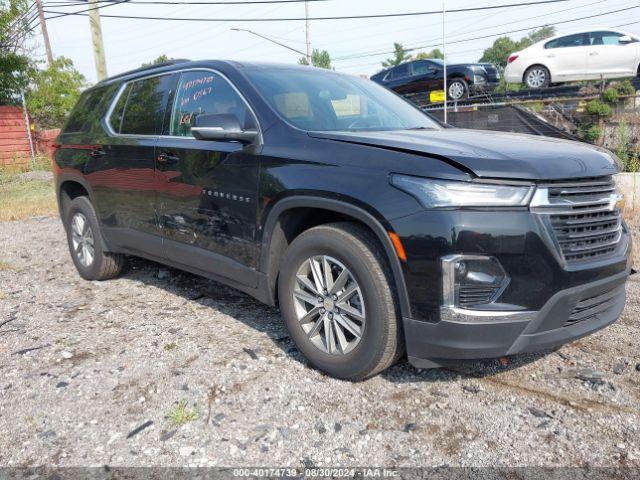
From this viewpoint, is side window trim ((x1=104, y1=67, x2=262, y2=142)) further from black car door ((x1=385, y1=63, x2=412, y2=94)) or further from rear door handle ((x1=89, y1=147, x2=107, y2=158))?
black car door ((x1=385, y1=63, x2=412, y2=94))

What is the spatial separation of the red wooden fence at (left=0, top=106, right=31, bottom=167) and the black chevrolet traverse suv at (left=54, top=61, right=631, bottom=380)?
18.0 m

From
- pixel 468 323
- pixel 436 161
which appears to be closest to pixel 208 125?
pixel 436 161

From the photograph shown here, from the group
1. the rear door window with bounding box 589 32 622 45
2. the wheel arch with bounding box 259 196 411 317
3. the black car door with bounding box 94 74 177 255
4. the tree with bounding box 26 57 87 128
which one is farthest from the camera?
the tree with bounding box 26 57 87 128

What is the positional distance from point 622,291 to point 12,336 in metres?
4.00

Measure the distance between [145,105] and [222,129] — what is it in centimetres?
149

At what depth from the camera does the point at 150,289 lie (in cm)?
514

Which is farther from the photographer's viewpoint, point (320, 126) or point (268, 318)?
point (268, 318)

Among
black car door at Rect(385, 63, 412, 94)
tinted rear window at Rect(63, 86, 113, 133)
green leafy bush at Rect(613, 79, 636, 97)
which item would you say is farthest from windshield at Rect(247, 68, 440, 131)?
black car door at Rect(385, 63, 412, 94)

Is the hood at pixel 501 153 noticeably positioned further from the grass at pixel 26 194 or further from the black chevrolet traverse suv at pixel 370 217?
the grass at pixel 26 194

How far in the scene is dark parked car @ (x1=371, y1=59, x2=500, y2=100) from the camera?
17.4 metres

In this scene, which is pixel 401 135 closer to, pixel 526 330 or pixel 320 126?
pixel 320 126

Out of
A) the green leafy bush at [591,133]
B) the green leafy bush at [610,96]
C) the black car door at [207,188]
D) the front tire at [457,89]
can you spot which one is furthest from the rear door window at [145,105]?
the front tire at [457,89]

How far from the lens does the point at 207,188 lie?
3.71 meters

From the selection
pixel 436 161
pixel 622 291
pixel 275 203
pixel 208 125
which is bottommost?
pixel 622 291
